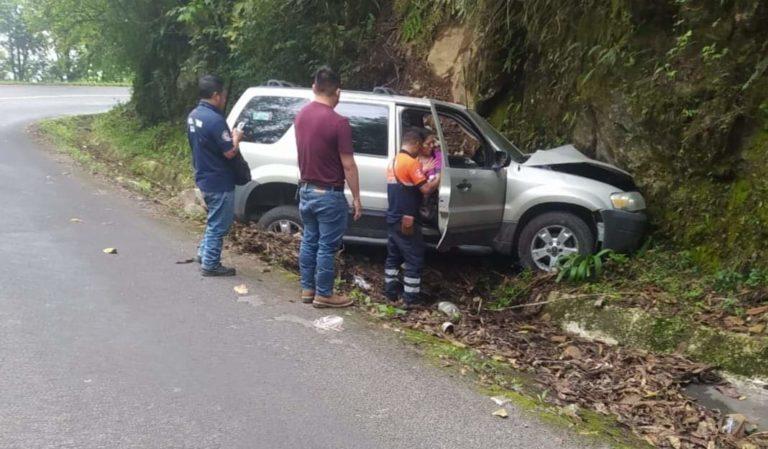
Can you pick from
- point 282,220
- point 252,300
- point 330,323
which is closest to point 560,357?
point 330,323

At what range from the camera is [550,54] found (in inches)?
351

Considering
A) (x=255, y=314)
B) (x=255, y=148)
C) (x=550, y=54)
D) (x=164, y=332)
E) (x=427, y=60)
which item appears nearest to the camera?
(x=164, y=332)

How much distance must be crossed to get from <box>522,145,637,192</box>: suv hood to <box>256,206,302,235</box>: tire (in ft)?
8.57

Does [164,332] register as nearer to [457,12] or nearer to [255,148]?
[255,148]

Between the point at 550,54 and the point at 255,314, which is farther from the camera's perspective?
the point at 550,54

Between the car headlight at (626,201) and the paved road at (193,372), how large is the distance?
3167 millimetres

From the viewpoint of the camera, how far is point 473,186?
6836 millimetres

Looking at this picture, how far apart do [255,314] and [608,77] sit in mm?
5057

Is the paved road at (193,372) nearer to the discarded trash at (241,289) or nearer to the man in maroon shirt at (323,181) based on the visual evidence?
the discarded trash at (241,289)

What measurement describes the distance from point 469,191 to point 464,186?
0.13m

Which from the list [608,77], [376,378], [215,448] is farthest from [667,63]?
[215,448]

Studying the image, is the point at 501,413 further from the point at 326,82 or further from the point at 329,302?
the point at 326,82

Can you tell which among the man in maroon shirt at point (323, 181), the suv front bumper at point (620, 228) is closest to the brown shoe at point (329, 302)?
the man in maroon shirt at point (323, 181)

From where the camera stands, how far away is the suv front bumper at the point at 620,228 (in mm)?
6910
